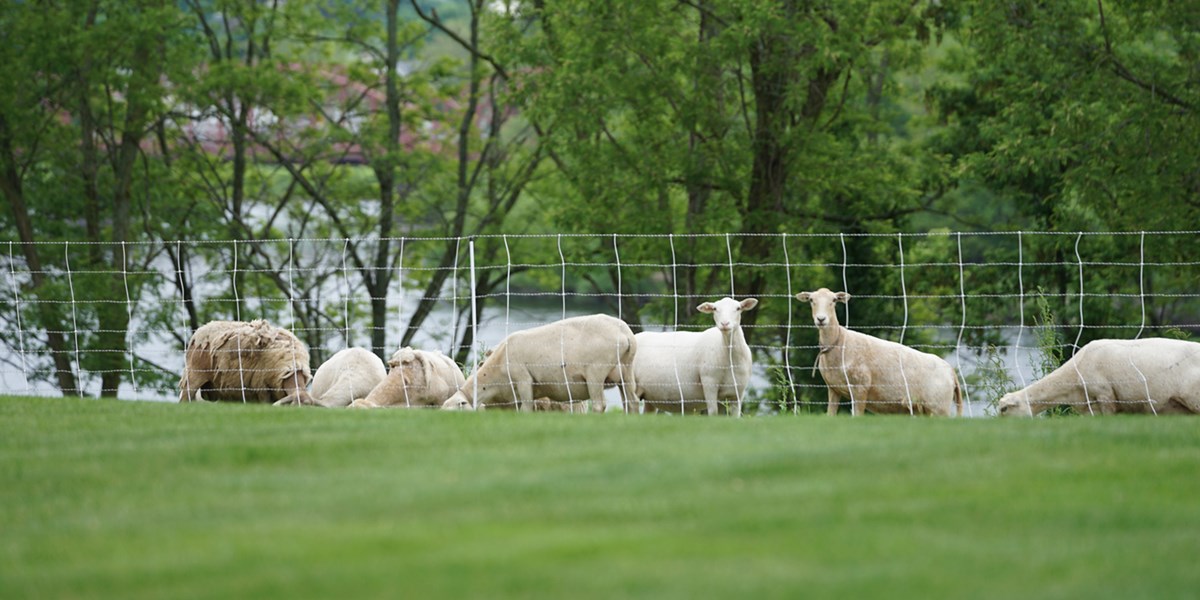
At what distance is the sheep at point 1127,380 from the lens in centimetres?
1353

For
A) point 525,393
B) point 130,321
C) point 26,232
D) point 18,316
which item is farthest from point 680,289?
point 18,316

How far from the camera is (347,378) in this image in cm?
1558

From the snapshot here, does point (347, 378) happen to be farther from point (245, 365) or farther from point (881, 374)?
point (881, 374)

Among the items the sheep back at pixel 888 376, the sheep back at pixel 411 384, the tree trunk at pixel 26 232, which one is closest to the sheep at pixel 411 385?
the sheep back at pixel 411 384

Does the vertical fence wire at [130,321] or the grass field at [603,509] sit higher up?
the vertical fence wire at [130,321]

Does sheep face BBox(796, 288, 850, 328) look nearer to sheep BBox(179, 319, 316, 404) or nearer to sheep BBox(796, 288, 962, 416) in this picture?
sheep BBox(796, 288, 962, 416)

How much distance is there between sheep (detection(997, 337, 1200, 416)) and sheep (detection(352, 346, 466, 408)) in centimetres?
552

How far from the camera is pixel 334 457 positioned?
869 cm

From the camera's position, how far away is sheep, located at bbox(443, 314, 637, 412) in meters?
14.3

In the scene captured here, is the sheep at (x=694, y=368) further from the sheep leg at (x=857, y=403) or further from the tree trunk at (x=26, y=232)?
the tree trunk at (x=26, y=232)

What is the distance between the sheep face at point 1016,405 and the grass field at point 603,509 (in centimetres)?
380

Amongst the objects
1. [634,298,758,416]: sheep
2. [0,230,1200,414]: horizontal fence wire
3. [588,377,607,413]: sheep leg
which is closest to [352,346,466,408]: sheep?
[588,377,607,413]: sheep leg

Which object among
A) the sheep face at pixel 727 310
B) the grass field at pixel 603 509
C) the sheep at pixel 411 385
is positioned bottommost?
the grass field at pixel 603 509

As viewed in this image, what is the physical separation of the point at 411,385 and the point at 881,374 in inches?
181
